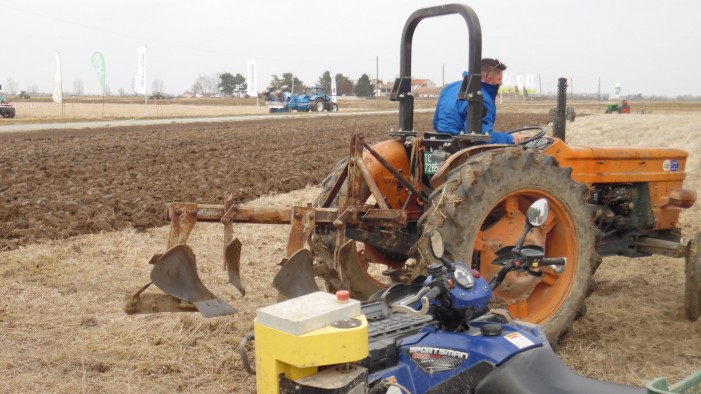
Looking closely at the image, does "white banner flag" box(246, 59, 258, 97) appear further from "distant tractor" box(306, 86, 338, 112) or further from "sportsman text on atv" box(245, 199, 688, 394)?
"sportsman text on atv" box(245, 199, 688, 394)

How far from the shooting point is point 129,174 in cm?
1173

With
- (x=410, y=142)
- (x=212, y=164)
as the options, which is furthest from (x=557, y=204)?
(x=212, y=164)

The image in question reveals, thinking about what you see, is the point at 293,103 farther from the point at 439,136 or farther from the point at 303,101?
the point at 439,136

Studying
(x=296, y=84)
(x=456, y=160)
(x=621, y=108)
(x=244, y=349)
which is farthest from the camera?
(x=296, y=84)

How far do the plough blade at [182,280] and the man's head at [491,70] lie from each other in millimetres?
2407

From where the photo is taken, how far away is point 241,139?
19.7 metres

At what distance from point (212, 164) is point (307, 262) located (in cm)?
983

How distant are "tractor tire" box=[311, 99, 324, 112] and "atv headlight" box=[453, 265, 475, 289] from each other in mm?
45086

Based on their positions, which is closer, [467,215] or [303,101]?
[467,215]

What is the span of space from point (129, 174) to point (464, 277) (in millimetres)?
10116

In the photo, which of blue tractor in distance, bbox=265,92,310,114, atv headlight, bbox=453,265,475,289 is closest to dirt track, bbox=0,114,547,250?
atv headlight, bbox=453,265,475,289

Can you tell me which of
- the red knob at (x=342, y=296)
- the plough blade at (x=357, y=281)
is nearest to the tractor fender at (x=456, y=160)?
the plough blade at (x=357, y=281)

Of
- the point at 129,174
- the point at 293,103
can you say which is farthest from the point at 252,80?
the point at 129,174

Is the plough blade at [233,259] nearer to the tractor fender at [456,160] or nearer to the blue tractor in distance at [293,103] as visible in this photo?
the tractor fender at [456,160]
